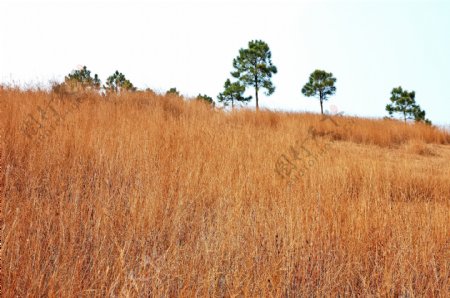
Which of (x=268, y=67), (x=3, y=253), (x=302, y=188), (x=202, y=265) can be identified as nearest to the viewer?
(x=3, y=253)

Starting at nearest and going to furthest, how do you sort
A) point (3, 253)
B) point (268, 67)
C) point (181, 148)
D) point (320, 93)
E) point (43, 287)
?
1. point (43, 287)
2. point (3, 253)
3. point (181, 148)
4. point (268, 67)
5. point (320, 93)

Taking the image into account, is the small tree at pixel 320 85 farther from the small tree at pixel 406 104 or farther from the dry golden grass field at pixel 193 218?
the dry golden grass field at pixel 193 218

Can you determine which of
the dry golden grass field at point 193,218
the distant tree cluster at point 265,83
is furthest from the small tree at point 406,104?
the dry golden grass field at point 193,218

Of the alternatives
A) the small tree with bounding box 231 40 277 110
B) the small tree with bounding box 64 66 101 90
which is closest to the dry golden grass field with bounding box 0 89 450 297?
the small tree with bounding box 64 66 101 90

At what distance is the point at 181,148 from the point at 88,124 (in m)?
1.92

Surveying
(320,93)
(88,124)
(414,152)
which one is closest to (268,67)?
(320,93)

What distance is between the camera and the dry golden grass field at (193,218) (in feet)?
6.77

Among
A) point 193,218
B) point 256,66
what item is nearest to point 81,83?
point 193,218

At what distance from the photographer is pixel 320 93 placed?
33.2m

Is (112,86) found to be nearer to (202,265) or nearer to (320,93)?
(202,265)

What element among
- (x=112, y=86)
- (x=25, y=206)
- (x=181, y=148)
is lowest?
(x=25, y=206)

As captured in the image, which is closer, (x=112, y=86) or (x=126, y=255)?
(x=126, y=255)

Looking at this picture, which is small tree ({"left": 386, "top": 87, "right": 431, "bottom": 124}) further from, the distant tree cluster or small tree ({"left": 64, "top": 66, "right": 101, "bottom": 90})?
small tree ({"left": 64, "top": 66, "right": 101, "bottom": 90})

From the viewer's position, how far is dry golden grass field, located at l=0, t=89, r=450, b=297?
206 cm
